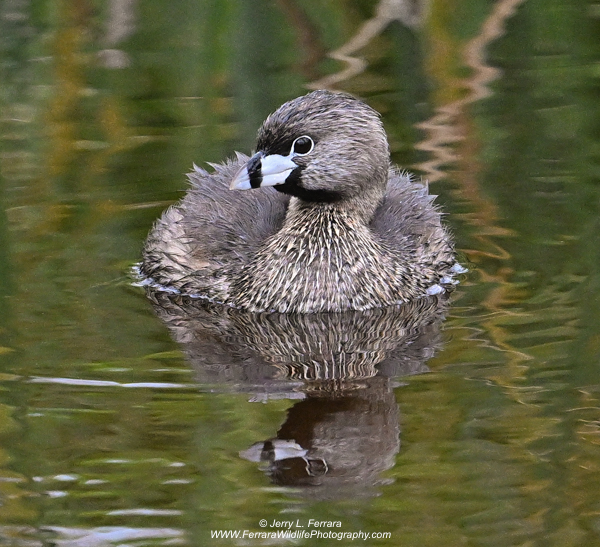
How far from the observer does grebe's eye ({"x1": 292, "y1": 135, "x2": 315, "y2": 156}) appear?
729 centimetres

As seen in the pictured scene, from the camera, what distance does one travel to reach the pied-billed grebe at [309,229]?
7320 millimetres

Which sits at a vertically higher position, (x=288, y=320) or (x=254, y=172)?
(x=254, y=172)

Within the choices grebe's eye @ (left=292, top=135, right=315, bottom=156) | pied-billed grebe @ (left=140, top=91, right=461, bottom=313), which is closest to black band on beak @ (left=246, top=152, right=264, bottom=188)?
pied-billed grebe @ (left=140, top=91, right=461, bottom=313)

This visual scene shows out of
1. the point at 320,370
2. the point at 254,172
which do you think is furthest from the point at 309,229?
the point at 320,370

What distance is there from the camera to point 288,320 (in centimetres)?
726

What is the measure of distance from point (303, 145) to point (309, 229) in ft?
1.84

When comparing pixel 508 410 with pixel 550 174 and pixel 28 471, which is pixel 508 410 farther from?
pixel 550 174

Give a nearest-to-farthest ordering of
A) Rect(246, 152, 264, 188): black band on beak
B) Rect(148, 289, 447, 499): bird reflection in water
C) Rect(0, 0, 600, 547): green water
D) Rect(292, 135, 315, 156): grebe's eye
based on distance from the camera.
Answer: Rect(0, 0, 600, 547): green water, Rect(148, 289, 447, 499): bird reflection in water, Rect(246, 152, 264, 188): black band on beak, Rect(292, 135, 315, 156): grebe's eye

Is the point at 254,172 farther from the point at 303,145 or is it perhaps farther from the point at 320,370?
the point at 320,370

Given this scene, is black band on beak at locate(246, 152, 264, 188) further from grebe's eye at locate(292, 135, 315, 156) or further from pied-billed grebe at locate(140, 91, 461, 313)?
grebe's eye at locate(292, 135, 315, 156)

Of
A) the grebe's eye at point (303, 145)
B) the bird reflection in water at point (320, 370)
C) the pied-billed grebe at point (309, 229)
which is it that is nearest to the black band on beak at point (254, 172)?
the pied-billed grebe at point (309, 229)

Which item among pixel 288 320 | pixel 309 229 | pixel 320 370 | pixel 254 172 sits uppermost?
pixel 254 172

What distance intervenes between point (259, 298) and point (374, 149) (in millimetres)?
1058

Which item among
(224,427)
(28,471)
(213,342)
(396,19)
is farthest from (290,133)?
(396,19)
